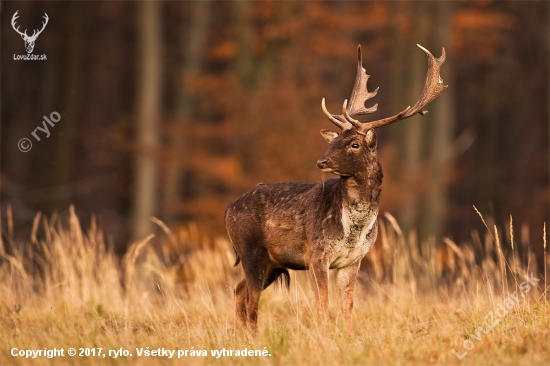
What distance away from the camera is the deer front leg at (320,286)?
7527 mm

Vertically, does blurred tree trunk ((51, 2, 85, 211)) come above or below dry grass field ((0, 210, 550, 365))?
above

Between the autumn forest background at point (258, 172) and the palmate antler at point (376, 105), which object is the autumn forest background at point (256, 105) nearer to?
the autumn forest background at point (258, 172)

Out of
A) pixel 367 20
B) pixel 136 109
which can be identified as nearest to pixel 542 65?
pixel 367 20

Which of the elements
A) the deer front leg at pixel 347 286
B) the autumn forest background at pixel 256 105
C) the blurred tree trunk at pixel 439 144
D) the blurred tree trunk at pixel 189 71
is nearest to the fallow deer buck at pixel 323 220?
the deer front leg at pixel 347 286

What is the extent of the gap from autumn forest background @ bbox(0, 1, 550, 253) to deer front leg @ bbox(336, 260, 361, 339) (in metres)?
10.1

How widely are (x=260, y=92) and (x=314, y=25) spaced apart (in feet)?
12.8

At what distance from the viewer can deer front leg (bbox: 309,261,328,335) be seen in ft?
24.7

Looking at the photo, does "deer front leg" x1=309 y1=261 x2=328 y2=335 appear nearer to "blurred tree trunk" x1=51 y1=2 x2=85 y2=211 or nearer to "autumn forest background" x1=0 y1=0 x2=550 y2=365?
"autumn forest background" x1=0 y1=0 x2=550 y2=365

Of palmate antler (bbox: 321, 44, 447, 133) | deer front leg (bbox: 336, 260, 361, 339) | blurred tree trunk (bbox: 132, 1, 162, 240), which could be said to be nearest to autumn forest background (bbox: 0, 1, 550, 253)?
blurred tree trunk (bbox: 132, 1, 162, 240)

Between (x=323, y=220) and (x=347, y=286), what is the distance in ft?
2.22

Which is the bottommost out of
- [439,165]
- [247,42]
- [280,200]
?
[439,165]

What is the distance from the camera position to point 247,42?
21.8m

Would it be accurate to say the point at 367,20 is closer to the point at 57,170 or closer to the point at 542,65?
the point at 542,65

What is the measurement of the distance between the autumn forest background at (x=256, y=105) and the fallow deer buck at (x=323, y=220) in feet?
32.2
